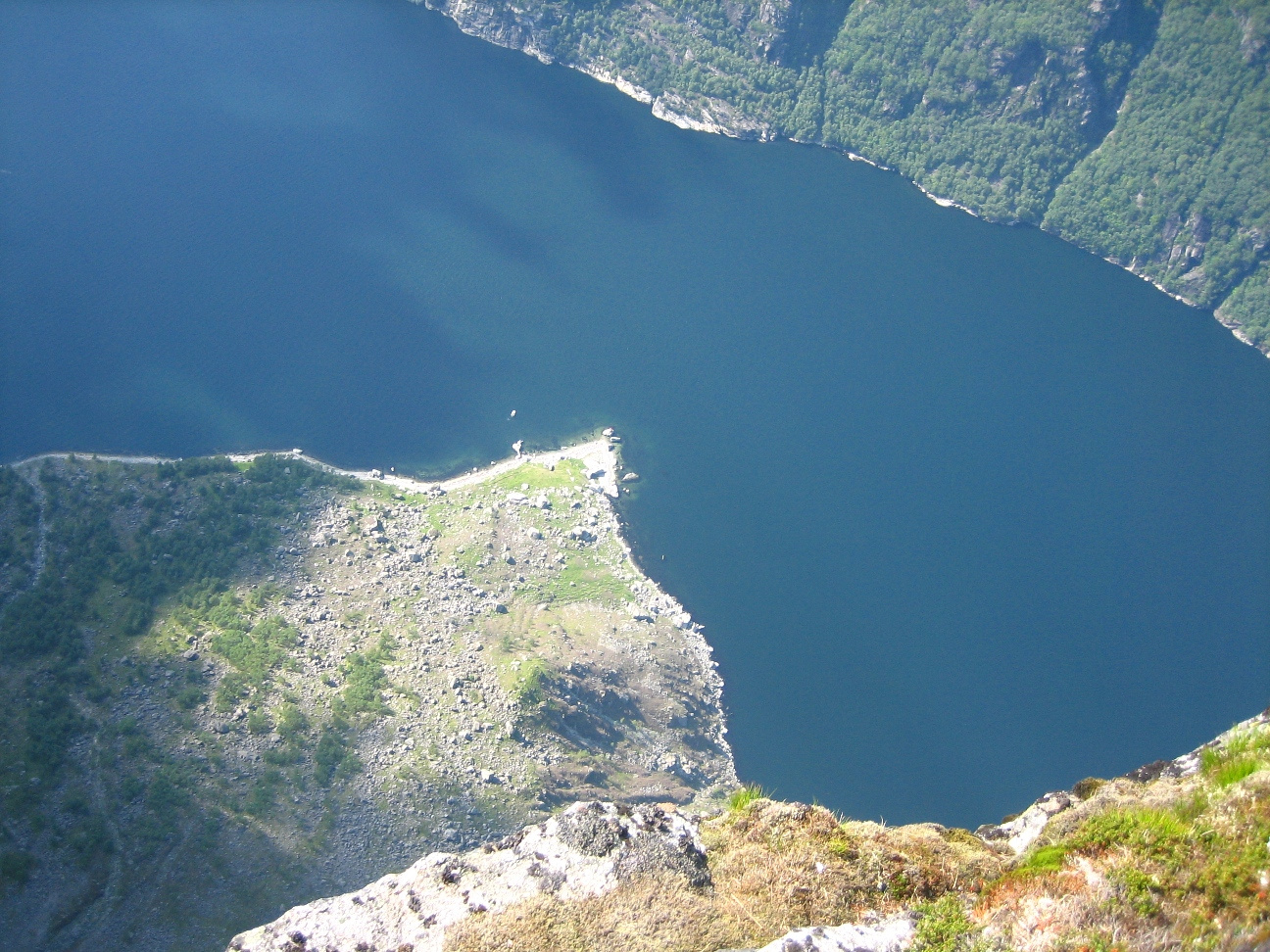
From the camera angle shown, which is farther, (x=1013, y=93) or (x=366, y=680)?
(x=1013, y=93)

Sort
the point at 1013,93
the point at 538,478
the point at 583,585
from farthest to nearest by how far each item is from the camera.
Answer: the point at 1013,93 → the point at 538,478 → the point at 583,585

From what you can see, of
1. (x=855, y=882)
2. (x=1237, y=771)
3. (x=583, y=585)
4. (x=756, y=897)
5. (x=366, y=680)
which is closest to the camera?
(x=1237, y=771)

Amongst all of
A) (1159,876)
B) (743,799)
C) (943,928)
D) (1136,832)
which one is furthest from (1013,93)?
(943,928)

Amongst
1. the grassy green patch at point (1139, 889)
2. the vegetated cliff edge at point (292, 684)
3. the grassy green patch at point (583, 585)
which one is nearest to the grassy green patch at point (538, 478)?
the vegetated cliff edge at point (292, 684)

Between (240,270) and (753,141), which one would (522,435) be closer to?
(240,270)

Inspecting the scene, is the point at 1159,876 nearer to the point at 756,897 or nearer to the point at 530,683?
the point at 756,897

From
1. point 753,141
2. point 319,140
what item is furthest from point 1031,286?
point 319,140

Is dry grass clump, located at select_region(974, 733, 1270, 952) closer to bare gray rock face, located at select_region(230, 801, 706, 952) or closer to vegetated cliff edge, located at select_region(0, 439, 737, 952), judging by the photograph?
bare gray rock face, located at select_region(230, 801, 706, 952)
